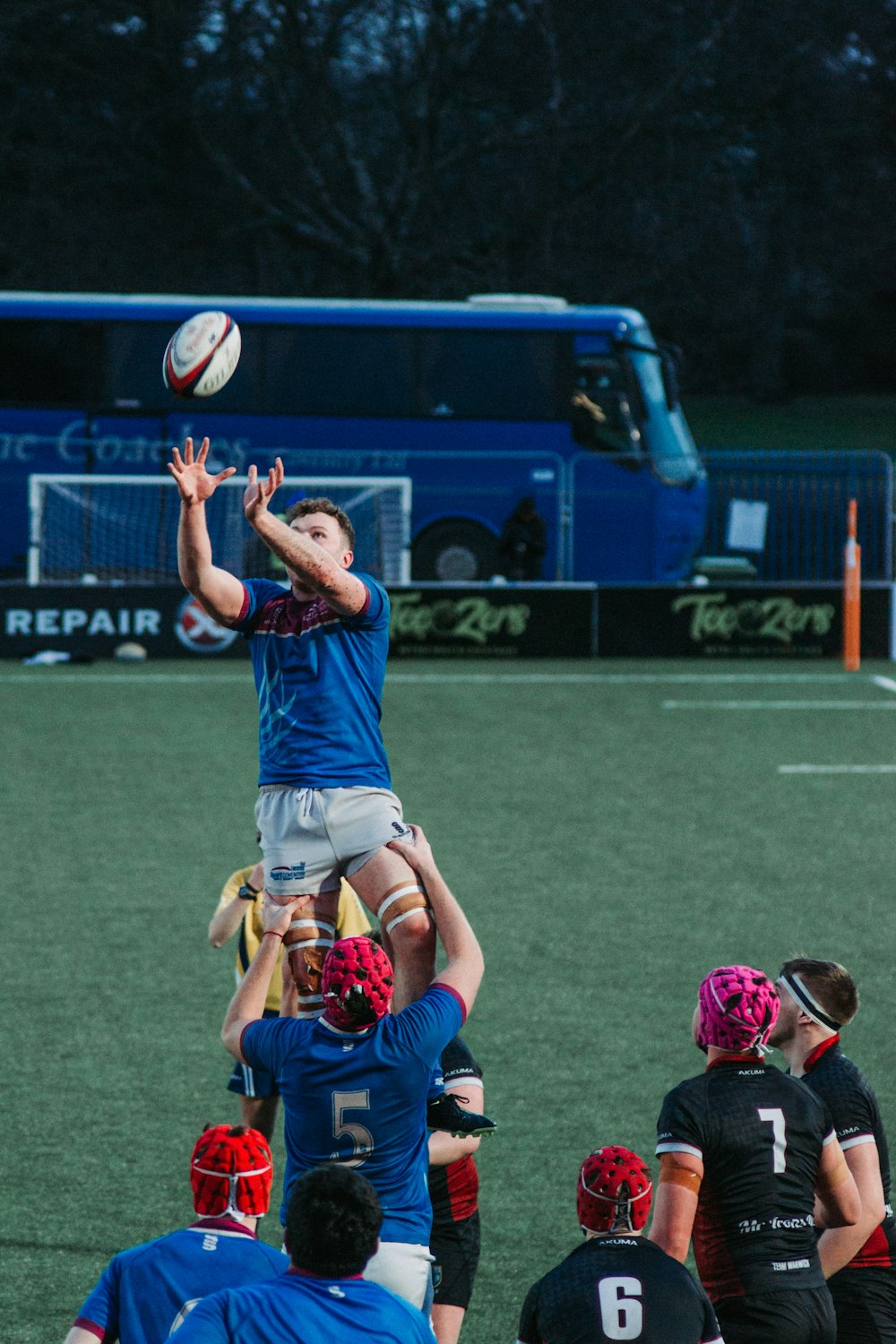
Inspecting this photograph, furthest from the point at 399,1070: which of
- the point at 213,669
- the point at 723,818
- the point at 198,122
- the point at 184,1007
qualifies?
the point at 198,122

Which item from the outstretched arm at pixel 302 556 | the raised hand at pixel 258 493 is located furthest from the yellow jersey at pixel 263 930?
the raised hand at pixel 258 493

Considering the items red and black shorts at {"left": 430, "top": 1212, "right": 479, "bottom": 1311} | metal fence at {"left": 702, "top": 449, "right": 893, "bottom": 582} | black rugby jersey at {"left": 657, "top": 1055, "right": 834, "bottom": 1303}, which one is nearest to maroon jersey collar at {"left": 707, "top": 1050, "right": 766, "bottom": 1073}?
black rugby jersey at {"left": 657, "top": 1055, "right": 834, "bottom": 1303}

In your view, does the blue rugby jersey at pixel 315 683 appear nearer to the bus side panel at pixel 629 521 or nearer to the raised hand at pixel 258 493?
the raised hand at pixel 258 493

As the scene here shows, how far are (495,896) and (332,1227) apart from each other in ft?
27.2

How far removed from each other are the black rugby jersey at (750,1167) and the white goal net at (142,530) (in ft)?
58.7

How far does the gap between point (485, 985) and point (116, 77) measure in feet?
103

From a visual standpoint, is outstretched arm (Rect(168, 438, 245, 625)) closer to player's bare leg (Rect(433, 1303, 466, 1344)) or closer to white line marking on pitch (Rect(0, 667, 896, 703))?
player's bare leg (Rect(433, 1303, 466, 1344))

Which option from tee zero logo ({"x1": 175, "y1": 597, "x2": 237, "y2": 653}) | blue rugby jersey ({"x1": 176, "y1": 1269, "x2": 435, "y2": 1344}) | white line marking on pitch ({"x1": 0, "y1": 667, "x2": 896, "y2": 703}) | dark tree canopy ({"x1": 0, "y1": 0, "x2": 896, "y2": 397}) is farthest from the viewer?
dark tree canopy ({"x1": 0, "y1": 0, "x2": 896, "y2": 397})

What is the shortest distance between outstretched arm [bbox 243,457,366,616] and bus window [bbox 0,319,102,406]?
70.5 ft

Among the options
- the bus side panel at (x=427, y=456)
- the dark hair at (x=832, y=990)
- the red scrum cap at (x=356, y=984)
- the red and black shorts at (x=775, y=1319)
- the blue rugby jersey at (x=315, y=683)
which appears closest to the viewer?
the red scrum cap at (x=356, y=984)

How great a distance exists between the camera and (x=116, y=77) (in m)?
37.5

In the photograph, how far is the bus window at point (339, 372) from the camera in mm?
27422

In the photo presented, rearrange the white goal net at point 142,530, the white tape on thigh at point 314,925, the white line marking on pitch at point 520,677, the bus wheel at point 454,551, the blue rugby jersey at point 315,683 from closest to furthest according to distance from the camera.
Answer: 1. the white tape on thigh at point 314,925
2. the blue rugby jersey at point 315,683
3. the white line marking on pitch at point 520,677
4. the white goal net at point 142,530
5. the bus wheel at point 454,551

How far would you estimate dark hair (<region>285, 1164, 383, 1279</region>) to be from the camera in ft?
13.4
